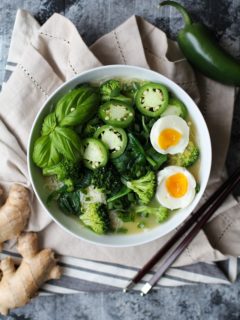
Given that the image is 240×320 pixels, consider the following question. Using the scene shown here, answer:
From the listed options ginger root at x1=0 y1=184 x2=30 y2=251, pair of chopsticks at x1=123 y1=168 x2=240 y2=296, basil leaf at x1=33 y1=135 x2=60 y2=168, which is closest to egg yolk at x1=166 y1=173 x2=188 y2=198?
pair of chopsticks at x1=123 y1=168 x2=240 y2=296

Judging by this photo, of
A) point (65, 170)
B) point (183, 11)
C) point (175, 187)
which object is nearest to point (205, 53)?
point (183, 11)

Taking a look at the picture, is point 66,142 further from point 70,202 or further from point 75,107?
point 70,202

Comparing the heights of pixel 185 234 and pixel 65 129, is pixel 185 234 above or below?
below

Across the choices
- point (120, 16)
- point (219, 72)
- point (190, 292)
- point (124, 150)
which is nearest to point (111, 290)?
point (190, 292)

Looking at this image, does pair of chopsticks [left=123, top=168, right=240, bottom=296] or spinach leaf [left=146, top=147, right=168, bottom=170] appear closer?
spinach leaf [left=146, top=147, right=168, bottom=170]

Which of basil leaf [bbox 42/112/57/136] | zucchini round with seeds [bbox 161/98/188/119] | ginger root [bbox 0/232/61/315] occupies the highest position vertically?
basil leaf [bbox 42/112/57/136]

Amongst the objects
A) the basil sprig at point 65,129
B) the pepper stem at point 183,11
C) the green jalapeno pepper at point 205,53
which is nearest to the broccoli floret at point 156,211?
the basil sprig at point 65,129

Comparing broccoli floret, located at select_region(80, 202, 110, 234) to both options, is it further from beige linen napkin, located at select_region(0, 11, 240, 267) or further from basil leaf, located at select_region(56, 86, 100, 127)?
basil leaf, located at select_region(56, 86, 100, 127)
